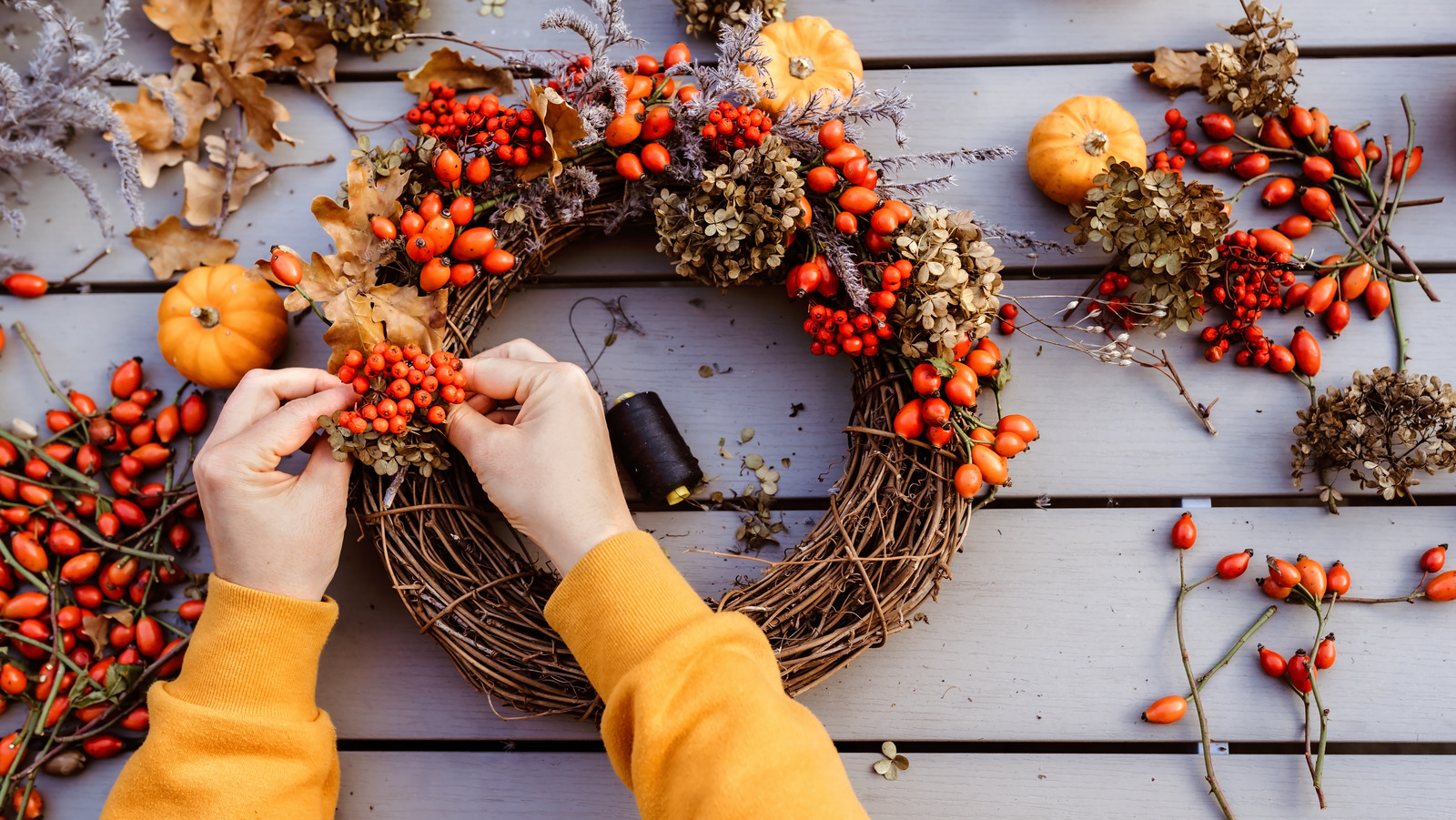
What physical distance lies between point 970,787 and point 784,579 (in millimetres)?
565

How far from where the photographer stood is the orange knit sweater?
3.42 feet

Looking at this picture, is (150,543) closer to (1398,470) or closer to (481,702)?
(481,702)

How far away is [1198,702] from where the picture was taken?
1.49 m

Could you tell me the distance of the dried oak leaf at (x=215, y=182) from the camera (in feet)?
5.36

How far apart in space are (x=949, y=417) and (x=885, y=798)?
748 mm

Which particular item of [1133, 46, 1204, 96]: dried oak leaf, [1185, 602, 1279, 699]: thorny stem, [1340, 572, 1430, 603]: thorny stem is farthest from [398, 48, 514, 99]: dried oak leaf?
[1340, 572, 1430, 603]: thorny stem

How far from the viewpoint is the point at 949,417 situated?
133 cm

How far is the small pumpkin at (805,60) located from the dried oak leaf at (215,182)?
1.07 m

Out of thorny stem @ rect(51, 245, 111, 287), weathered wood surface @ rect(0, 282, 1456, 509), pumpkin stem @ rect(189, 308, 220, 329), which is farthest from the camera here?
thorny stem @ rect(51, 245, 111, 287)

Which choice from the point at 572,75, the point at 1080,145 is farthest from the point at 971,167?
the point at 572,75

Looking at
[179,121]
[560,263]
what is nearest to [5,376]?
[179,121]

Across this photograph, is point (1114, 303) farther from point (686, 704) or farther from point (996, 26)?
point (686, 704)

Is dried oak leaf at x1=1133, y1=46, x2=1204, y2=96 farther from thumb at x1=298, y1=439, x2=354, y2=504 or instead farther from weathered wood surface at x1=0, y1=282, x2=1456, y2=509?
thumb at x1=298, y1=439, x2=354, y2=504

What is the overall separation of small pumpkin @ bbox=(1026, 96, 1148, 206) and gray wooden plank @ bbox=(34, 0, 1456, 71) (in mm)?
217
